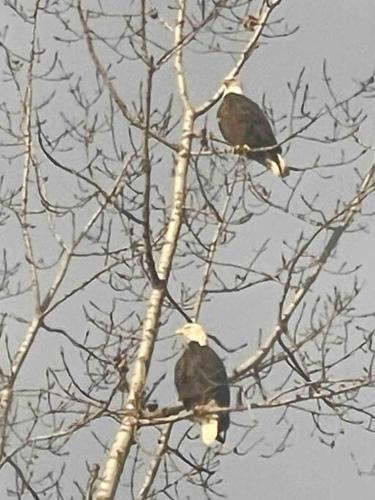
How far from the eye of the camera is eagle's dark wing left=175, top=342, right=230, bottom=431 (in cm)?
661

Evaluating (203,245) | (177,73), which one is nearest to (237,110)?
(177,73)

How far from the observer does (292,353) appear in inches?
252

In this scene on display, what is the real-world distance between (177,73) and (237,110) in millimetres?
961

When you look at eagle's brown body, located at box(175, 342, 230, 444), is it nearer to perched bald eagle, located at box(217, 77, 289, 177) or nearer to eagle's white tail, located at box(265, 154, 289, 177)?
eagle's white tail, located at box(265, 154, 289, 177)

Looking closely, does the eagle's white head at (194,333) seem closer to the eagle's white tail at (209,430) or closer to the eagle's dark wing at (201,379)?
the eagle's dark wing at (201,379)

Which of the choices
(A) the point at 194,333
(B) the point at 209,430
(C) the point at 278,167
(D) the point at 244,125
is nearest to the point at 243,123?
(D) the point at 244,125


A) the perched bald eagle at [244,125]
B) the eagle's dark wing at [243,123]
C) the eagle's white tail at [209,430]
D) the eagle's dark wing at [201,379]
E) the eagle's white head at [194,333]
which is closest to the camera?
the eagle's white tail at [209,430]

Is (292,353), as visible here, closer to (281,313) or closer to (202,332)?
(281,313)

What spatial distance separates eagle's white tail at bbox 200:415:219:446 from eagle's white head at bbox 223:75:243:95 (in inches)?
84.7

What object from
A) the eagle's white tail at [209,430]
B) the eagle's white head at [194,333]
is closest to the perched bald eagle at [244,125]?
the eagle's white head at [194,333]

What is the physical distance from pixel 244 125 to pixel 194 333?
1.64 meters

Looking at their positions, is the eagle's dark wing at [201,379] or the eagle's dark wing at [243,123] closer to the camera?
the eagle's dark wing at [201,379]

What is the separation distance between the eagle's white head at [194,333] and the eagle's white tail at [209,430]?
0.74m

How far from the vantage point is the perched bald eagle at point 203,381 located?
6.51 metres
